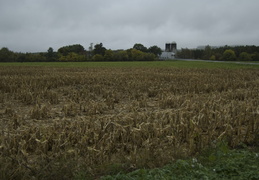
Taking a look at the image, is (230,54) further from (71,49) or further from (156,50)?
(71,49)

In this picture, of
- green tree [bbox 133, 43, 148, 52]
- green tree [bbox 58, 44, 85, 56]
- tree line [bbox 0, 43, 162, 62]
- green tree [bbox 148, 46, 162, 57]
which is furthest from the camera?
green tree [bbox 133, 43, 148, 52]

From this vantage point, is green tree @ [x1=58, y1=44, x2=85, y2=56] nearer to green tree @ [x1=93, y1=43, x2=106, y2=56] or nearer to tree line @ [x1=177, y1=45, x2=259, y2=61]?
green tree @ [x1=93, y1=43, x2=106, y2=56]

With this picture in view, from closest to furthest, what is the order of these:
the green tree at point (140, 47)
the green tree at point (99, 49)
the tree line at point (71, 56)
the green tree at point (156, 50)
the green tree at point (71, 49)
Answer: the tree line at point (71, 56)
the green tree at point (99, 49)
the green tree at point (71, 49)
the green tree at point (156, 50)
the green tree at point (140, 47)

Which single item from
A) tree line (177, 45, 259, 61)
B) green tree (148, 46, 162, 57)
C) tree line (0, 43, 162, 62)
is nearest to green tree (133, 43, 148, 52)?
green tree (148, 46, 162, 57)

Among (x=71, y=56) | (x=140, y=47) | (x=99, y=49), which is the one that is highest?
(x=140, y=47)

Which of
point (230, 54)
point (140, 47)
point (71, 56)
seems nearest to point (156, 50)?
point (140, 47)

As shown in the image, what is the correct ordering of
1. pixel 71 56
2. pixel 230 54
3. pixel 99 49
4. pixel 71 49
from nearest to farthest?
1. pixel 230 54
2. pixel 71 56
3. pixel 99 49
4. pixel 71 49

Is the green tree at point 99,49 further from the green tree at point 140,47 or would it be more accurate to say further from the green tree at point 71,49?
the green tree at point 140,47

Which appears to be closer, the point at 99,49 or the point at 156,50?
the point at 99,49

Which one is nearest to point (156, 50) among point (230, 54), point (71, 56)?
point (230, 54)

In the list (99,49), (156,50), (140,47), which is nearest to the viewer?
(99,49)

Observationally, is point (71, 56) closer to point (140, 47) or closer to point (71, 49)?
point (71, 49)

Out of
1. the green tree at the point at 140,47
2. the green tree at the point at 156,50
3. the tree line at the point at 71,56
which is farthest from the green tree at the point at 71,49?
the green tree at the point at 156,50

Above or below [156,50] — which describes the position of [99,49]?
below
